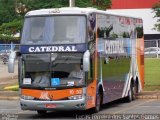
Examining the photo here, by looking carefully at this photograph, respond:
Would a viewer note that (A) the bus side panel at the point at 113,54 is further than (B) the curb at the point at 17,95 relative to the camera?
No

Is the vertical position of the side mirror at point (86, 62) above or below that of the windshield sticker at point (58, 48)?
below

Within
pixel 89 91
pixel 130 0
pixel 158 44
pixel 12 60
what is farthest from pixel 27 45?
pixel 130 0

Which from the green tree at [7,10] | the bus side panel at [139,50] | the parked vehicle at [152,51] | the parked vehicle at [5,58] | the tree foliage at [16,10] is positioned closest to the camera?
the bus side panel at [139,50]

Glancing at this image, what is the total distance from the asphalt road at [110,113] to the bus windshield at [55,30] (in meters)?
2.42

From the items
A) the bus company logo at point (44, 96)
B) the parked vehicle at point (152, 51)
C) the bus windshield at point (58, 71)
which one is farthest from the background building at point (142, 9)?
the bus company logo at point (44, 96)

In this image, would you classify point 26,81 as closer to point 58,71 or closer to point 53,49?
point 58,71

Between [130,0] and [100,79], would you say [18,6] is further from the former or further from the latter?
[100,79]

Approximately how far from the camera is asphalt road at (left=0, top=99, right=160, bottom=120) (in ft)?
58.4

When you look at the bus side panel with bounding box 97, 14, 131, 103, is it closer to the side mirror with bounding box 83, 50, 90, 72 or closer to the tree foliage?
the side mirror with bounding box 83, 50, 90, 72

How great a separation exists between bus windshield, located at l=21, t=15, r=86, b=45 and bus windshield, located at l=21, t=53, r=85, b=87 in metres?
0.48

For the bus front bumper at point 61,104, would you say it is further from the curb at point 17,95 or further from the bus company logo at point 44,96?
the curb at point 17,95

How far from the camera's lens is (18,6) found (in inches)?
3199

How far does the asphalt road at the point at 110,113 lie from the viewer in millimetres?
17797

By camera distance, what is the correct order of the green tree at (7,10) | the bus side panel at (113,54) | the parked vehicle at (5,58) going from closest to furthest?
the bus side panel at (113,54)
the parked vehicle at (5,58)
the green tree at (7,10)
